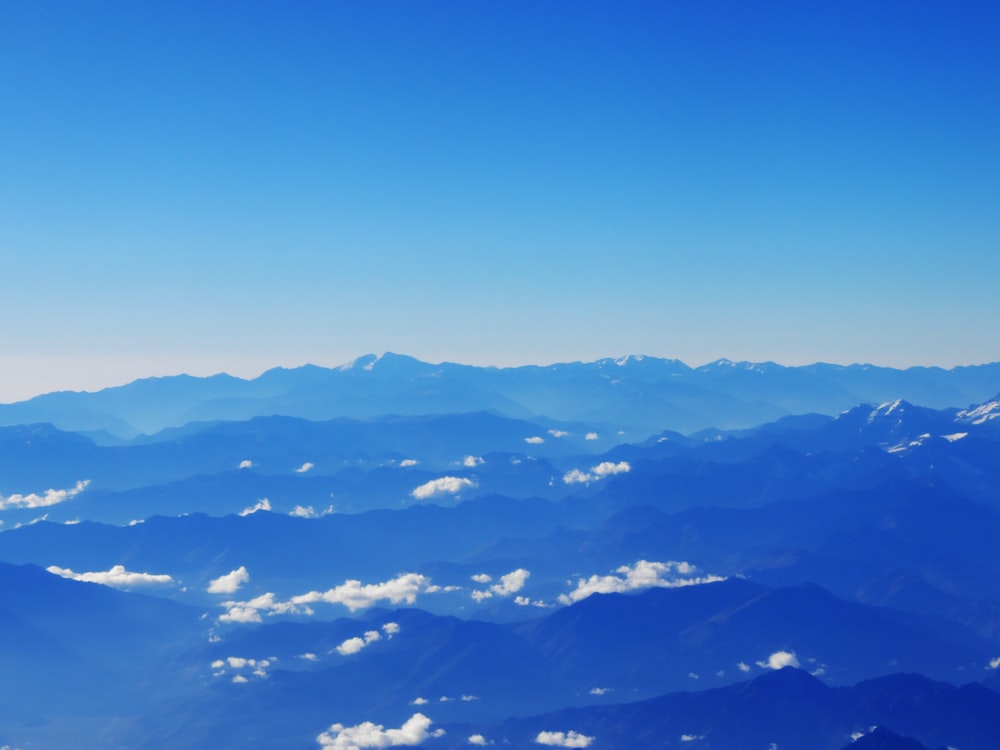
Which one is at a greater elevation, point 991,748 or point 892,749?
point 892,749

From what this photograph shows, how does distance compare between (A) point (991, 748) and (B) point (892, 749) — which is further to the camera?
(A) point (991, 748)
